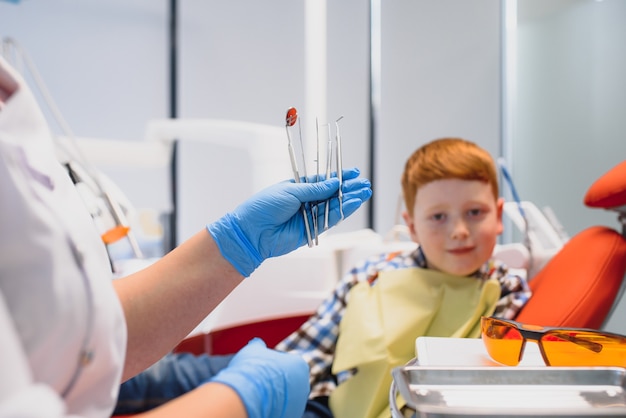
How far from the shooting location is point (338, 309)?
114 centimetres

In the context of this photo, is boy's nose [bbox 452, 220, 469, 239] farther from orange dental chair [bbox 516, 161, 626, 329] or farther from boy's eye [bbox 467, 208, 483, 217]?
orange dental chair [bbox 516, 161, 626, 329]

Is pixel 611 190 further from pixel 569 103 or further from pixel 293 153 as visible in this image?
pixel 569 103

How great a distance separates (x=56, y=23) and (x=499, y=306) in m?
2.73

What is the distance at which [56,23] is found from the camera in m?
2.87

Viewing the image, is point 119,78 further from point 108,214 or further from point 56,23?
point 108,214

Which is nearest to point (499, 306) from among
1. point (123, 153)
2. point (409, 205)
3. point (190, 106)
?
point (409, 205)

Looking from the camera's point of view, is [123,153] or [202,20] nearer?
[123,153]

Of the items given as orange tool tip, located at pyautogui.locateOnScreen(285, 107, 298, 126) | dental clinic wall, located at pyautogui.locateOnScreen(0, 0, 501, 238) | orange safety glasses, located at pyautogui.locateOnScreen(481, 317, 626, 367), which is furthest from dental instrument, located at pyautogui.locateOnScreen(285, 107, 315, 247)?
dental clinic wall, located at pyautogui.locateOnScreen(0, 0, 501, 238)

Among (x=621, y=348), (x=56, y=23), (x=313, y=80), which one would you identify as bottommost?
(x=621, y=348)

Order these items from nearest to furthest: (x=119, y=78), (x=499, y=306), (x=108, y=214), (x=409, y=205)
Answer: (x=499, y=306) < (x=409, y=205) < (x=108, y=214) < (x=119, y=78)

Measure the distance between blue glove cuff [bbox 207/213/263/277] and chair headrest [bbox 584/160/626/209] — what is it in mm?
537

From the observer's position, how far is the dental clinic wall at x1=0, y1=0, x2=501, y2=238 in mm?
3045

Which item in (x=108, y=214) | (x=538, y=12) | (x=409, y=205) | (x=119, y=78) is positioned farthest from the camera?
(x=119, y=78)

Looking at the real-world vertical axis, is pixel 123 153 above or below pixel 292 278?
above
